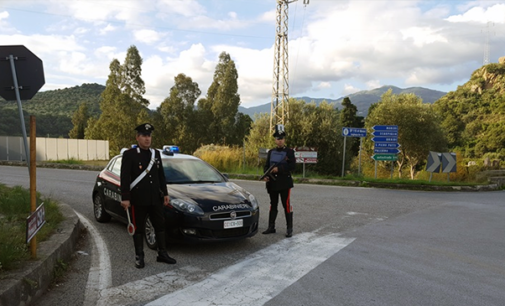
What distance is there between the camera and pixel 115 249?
5.76 meters

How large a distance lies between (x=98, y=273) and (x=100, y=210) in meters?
3.21

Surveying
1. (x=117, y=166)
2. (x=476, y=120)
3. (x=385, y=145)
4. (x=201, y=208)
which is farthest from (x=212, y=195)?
(x=476, y=120)

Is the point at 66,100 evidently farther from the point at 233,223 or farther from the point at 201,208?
the point at 233,223

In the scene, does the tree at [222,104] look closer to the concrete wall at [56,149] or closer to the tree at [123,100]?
the tree at [123,100]

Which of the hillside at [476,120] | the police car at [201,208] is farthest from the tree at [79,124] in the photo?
the police car at [201,208]

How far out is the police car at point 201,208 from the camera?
5418mm

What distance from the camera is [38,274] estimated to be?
12.9 ft

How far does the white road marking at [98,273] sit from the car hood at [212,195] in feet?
4.18

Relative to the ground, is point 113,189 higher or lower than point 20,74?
lower

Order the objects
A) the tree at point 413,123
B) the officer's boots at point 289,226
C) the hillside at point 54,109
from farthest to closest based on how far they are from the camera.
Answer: the hillside at point 54,109, the tree at point 413,123, the officer's boots at point 289,226

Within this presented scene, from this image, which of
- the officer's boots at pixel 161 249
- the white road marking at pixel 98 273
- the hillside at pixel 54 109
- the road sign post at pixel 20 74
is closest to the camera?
the white road marking at pixel 98 273

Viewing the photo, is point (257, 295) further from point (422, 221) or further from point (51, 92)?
point (51, 92)

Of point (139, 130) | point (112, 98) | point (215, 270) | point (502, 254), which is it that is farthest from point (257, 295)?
point (112, 98)

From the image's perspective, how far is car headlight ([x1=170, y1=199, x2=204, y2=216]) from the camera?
A: 5.43 m
